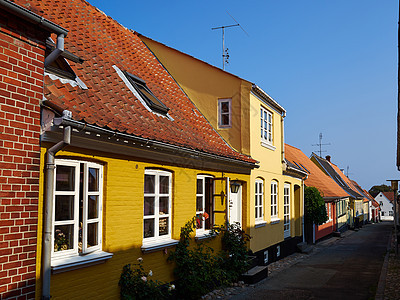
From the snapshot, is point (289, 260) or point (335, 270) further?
point (289, 260)

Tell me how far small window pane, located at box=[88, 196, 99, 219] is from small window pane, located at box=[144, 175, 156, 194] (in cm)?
148

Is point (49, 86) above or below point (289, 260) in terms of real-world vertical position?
above

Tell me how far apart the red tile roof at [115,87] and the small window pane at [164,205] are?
3.98ft

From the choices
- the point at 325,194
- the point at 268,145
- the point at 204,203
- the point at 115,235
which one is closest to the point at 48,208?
the point at 115,235

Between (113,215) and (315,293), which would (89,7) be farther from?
(315,293)

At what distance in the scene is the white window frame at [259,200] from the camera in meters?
13.4

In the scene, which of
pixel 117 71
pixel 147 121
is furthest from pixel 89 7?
pixel 147 121

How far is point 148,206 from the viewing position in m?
7.93

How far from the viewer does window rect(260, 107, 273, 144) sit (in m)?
13.9

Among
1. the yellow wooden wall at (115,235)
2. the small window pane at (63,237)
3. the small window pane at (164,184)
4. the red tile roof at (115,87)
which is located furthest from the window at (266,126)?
the small window pane at (63,237)

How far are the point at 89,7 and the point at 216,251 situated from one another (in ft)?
24.1

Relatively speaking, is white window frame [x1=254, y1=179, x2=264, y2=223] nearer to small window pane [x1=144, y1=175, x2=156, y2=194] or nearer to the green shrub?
small window pane [x1=144, y1=175, x2=156, y2=194]

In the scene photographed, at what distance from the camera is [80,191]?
242 inches

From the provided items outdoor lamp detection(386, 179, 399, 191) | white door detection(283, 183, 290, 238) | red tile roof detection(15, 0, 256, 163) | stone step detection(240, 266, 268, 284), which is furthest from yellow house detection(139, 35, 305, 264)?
outdoor lamp detection(386, 179, 399, 191)
